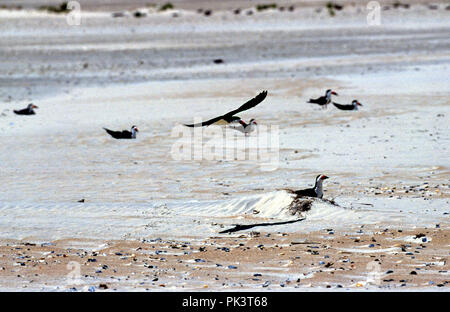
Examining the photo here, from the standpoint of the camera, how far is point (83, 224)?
35.4 ft

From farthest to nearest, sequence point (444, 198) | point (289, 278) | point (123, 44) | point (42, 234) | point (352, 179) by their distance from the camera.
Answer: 1. point (123, 44)
2. point (352, 179)
3. point (444, 198)
4. point (42, 234)
5. point (289, 278)

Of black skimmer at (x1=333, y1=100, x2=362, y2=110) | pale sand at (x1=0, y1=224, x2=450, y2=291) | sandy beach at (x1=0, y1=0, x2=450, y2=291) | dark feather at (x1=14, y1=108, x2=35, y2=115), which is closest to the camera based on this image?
pale sand at (x1=0, y1=224, x2=450, y2=291)

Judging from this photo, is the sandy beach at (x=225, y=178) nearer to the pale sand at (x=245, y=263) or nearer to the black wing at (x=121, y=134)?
the pale sand at (x=245, y=263)

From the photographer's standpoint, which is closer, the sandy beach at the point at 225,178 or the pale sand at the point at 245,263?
the pale sand at the point at 245,263

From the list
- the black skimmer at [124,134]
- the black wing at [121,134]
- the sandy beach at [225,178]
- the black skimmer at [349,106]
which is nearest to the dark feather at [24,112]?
the sandy beach at [225,178]

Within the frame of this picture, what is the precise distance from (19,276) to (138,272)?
3.68ft

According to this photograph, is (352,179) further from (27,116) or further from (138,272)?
(27,116)

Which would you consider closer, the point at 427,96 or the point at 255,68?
the point at 427,96

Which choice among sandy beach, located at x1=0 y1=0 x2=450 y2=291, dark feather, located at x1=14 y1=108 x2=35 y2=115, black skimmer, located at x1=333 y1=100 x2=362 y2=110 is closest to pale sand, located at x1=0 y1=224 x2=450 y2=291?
sandy beach, located at x1=0 y1=0 x2=450 y2=291

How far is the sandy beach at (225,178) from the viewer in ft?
28.9

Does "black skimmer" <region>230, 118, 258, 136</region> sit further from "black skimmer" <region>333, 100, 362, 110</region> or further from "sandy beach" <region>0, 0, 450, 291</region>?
"black skimmer" <region>333, 100, 362, 110</region>

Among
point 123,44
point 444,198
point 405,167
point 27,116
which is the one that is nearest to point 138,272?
point 444,198

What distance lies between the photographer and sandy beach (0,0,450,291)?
880 centimetres

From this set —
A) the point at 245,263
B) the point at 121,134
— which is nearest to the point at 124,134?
the point at 121,134
